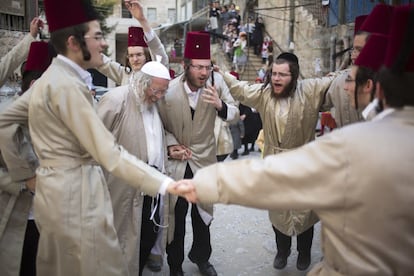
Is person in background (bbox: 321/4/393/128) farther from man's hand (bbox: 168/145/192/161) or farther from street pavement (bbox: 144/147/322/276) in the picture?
street pavement (bbox: 144/147/322/276)

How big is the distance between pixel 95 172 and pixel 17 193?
0.67 m

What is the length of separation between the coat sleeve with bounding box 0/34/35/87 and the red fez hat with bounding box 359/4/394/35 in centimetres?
276

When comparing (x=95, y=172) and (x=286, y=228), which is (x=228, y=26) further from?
(x=95, y=172)

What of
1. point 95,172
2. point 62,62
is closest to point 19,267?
point 95,172

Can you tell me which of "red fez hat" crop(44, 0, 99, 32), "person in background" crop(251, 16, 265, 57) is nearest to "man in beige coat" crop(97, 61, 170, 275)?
"red fez hat" crop(44, 0, 99, 32)

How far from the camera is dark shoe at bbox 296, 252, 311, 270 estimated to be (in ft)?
14.3

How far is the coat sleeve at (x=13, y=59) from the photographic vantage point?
3.80 m

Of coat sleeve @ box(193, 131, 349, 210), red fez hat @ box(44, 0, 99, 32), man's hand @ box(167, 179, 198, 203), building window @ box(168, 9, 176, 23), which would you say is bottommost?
man's hand @ box(167, 179, 198, 203)

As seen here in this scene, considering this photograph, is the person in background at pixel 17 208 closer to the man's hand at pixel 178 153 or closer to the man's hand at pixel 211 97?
the man's hand at pixel 178 153

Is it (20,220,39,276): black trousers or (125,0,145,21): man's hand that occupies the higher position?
(125,0,145,21): man's hand

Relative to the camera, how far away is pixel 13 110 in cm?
261

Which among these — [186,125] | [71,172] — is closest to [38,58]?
[71,172]

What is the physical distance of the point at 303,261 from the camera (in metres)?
4.36

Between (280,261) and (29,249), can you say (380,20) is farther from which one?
(29,249)
